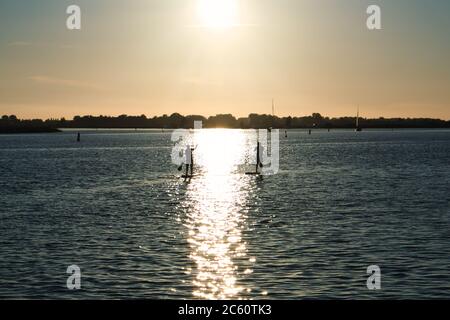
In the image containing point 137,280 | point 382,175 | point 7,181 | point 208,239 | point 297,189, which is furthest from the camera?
point 382,175

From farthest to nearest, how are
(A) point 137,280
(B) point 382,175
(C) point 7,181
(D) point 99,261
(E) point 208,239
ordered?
1. (B) point 382,175
2. (C) point 7,181
3. (E) point 208,239
4. (D) point 99,261
5. (A) point 137,280

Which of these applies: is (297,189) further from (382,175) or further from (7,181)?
(7,181)

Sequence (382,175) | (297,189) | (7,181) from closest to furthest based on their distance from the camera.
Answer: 1. (297,189)
2. (7,181)
3. (382,175)

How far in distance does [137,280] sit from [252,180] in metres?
58.5

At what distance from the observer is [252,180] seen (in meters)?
81.9

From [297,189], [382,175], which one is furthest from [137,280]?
[382,175]

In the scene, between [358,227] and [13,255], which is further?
[358,227]

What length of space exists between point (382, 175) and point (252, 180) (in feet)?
60.6

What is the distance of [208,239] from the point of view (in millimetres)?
33906
